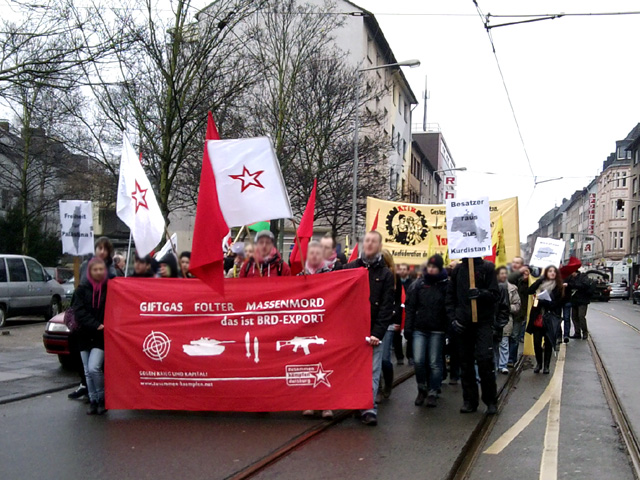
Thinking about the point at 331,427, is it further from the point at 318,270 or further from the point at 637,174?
the point at 637,174

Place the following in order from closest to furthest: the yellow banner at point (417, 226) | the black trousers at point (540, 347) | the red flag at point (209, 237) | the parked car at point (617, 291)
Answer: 1. the red flag at point (209, 237)
2. the black trousers at point (540, 347)
3. the yellow banner at point (417, 226)
4. the parked car at point (617, 291)

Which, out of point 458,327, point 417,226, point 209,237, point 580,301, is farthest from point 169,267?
point 580,301

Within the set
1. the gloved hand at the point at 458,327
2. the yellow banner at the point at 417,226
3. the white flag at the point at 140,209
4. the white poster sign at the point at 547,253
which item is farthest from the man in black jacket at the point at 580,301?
the white flag at the point at 140,209

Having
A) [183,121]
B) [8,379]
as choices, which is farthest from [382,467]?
[183,121]

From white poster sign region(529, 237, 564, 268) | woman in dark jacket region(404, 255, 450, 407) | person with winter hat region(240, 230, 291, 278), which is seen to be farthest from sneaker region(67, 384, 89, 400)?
white poster sign region(529, 237, 564, 268)

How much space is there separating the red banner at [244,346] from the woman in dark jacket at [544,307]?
492 cm

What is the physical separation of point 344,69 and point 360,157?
3291 mm

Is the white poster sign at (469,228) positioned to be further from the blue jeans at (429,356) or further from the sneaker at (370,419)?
the sneaker at (370,419)

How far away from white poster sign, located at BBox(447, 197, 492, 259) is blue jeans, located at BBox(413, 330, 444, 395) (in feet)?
3.40

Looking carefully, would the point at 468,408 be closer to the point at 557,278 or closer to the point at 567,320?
the point at 557,278

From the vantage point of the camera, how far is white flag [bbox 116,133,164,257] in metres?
8.21

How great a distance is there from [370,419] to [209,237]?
2.32 metres

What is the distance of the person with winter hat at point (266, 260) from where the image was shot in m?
7.70

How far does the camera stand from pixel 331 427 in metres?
7.05
